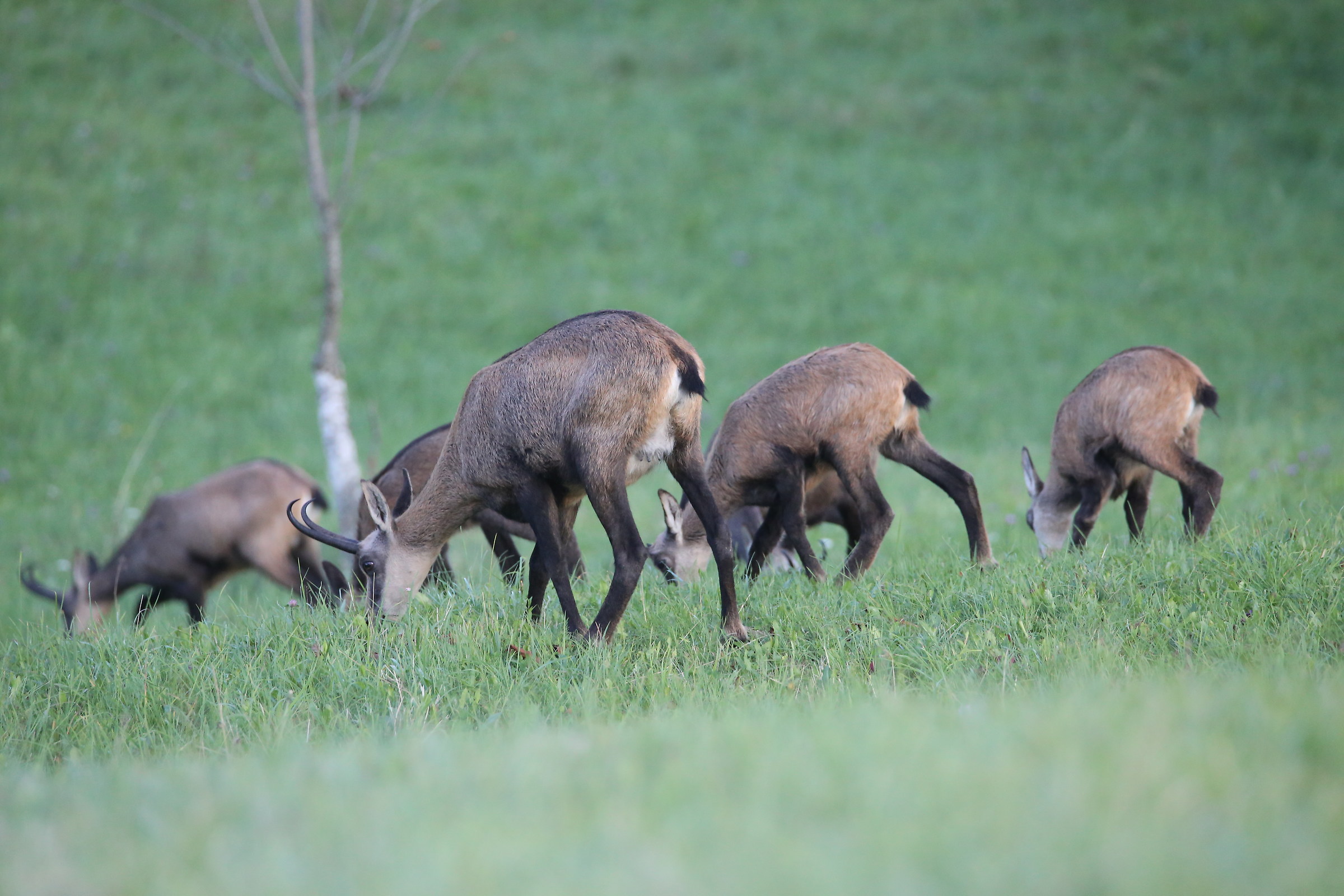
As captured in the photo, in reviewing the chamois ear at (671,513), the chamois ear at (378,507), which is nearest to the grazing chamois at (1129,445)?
the chamois ear at (671,513)

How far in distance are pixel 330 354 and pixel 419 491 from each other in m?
1.88

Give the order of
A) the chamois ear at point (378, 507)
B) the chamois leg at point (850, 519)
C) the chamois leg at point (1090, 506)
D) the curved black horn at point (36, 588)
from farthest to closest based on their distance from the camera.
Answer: the curved black horn at point (36, 588)
the chamois leg at point (850, 519)
the chamois leg at point (1090, 506)
the chamois ear at point (378, 507)

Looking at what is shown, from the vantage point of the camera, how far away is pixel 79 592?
930 centimetres

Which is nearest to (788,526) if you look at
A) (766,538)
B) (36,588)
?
(766,538)

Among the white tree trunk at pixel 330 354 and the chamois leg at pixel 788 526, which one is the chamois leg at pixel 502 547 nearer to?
the white tree trunk at pixel 330 354

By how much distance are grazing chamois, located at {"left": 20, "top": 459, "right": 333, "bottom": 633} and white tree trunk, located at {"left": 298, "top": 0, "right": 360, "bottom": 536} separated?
0.49 metres

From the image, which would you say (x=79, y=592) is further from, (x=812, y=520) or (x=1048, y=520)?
(x=1048, y=520)

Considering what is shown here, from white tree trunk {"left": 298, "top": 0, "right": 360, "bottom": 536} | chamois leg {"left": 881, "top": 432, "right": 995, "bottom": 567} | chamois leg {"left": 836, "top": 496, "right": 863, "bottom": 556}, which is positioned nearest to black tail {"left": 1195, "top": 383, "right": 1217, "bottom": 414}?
chamois leg {"left": 881, "top": 432, "right": 995, "bottom": 567}

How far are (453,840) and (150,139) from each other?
19779 millimetres

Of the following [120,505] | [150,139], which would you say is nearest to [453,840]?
[120,505]

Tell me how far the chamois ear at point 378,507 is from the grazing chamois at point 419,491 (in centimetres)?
113

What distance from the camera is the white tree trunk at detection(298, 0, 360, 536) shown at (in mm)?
Result: 8805

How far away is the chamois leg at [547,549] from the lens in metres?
5.61

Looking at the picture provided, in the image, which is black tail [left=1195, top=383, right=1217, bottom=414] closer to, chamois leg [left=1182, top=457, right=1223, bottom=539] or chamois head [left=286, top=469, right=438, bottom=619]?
chamois leg [left=1182, top=457, right=1223, bottom=539]
